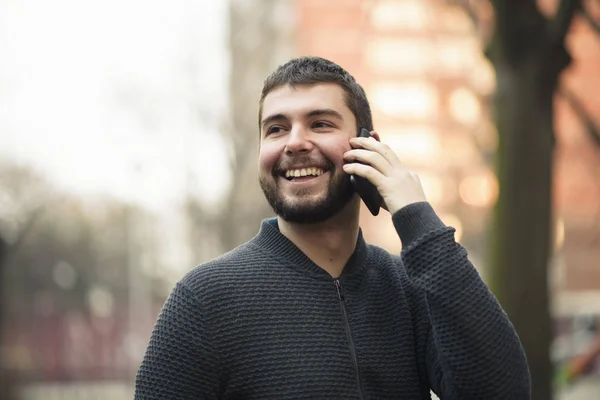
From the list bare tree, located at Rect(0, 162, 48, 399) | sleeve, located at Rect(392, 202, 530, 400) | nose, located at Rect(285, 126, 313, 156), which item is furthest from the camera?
bare tree, located at Rect(0, 162, 48, 399)

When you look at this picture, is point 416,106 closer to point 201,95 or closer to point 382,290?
point 201,95

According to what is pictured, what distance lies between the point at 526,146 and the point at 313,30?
6241 cm

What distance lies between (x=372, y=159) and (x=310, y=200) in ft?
0.71

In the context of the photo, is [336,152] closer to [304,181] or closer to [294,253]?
[304,181]

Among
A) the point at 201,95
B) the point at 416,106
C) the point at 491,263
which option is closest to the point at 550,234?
the point at 491,263

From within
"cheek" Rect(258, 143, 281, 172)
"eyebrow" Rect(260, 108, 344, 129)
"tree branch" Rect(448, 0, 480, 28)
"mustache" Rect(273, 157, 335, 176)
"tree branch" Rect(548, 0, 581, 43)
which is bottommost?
"mustache" Rect(273, 157, 335, 176)

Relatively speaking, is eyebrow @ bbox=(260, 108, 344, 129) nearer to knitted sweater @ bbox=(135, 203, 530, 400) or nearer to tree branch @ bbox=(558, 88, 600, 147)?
knitted sweater @ bbox=(135, 203, 530, 400)

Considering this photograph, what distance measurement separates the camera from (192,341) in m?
2.54

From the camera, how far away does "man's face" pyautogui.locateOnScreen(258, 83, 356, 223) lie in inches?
108

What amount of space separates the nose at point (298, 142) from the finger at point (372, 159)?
13 centimetres

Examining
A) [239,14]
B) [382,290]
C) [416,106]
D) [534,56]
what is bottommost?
[382,290]

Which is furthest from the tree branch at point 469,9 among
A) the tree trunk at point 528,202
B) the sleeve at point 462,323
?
the sleeve at point 462,323

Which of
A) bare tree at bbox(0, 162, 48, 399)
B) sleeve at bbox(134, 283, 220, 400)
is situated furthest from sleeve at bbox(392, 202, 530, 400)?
bare tree at bbox(0, 162, 48, 399)

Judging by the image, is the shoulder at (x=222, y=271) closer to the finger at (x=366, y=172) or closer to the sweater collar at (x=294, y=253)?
the sweater collar at (x=294, y=253)
